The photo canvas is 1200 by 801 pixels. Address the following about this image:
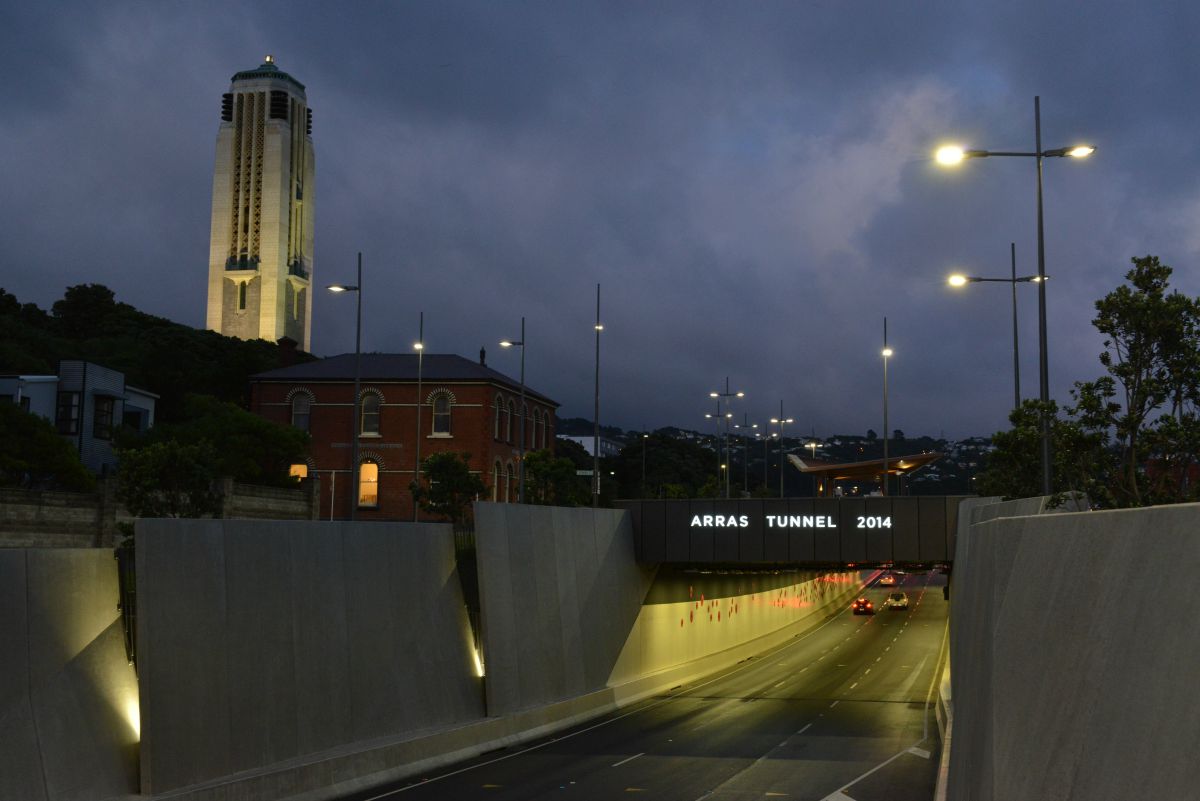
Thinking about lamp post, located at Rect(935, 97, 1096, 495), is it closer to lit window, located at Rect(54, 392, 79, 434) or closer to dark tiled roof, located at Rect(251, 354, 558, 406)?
lit window, located at Rect(54, 392, 79, 434)

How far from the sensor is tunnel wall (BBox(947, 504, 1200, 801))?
20.8 feet

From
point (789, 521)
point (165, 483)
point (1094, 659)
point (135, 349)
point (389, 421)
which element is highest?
point (135, 349)

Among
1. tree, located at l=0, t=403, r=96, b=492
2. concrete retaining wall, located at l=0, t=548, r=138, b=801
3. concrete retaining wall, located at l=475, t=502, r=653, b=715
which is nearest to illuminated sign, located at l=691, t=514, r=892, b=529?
concrete retaining wall, located at l=475, t=502, r=653, b=715

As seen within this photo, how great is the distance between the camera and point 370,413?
85.9 meters

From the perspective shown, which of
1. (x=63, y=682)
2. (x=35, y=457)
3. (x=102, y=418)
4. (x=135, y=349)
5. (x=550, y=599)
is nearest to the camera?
(x=63, y=682)

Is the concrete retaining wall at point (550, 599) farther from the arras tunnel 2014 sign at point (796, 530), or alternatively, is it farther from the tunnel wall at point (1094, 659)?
the tunnel wall at point (1094, 659)

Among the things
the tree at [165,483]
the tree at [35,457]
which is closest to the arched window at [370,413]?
the tree at [35,457]

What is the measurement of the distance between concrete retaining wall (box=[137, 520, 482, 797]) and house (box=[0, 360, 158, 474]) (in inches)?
1422

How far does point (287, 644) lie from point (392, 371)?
211 ft

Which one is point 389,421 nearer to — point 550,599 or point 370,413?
point 370,413

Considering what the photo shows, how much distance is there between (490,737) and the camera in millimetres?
31750

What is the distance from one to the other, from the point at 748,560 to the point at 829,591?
62.6m

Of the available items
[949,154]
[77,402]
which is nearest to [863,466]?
[77,402]

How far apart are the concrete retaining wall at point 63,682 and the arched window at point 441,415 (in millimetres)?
64650
